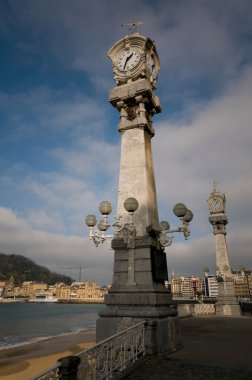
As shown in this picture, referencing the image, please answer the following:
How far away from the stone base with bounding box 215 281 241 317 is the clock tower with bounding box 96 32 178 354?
20.2 meters

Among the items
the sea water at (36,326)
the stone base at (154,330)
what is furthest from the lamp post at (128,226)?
the sea water at (36,326)

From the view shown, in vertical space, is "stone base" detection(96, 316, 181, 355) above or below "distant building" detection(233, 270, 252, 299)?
below

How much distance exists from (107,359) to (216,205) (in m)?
27.0

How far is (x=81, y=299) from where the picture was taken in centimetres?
19412

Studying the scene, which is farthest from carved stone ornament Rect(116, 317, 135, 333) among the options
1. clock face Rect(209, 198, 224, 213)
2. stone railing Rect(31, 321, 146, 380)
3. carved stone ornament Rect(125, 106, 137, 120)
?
clock face Rect(209, 198, 224, 213)

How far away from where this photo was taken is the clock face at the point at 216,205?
3097 cm

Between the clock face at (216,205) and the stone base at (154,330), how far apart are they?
22468 mm

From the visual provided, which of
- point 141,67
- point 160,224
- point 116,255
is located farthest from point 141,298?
point 141,67

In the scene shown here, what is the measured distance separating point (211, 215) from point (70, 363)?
1094 inches

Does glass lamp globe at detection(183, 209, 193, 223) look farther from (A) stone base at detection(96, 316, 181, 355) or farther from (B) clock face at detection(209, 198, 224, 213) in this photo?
(B) clock face at detection(209, 198, 224, 213)

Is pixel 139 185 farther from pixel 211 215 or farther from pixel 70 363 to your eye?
pixel 211 215

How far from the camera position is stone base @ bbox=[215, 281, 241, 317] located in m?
27.5

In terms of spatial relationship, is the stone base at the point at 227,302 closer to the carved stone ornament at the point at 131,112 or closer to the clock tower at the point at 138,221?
the clock tower at the point at 138,221

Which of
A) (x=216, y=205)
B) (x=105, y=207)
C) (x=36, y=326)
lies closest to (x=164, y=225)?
(x=105, y=207)
